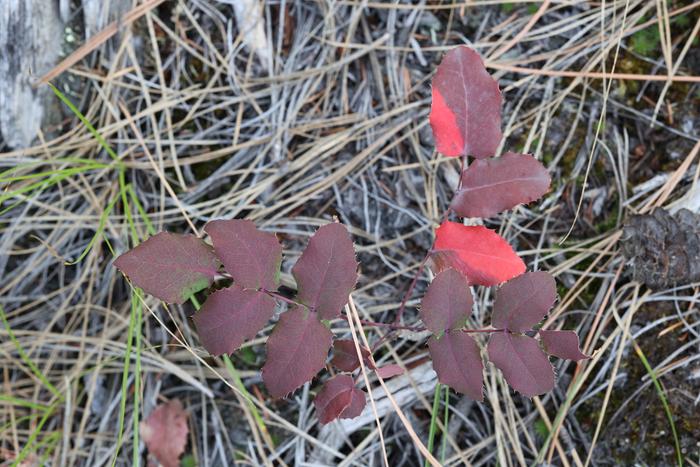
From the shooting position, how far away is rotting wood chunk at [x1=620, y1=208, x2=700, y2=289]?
1.44 metres

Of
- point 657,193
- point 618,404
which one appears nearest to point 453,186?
point 657,193

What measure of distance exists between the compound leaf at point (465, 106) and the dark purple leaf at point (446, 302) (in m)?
0.27

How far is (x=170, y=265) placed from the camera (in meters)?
1.10

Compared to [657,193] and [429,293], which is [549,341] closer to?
[429,293]

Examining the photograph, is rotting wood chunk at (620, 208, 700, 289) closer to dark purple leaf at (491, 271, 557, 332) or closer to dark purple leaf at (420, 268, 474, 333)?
dark purple leaf at (491, 271, 557, 332)

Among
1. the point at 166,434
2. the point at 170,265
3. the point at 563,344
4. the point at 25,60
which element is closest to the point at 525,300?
the point at 563,344

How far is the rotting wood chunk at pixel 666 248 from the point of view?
56.7 inches

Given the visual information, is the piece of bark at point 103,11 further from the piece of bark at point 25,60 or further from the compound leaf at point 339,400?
the compound leaf at point 339,400

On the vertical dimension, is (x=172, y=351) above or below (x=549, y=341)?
below

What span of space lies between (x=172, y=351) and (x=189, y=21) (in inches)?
36.7

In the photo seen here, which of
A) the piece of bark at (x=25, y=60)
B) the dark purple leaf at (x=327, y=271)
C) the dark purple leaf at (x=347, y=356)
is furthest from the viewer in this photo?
the piece of bark at (x=25, y=60)

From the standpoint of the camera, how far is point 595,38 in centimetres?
160

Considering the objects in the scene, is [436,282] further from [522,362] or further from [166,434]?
[166,434]

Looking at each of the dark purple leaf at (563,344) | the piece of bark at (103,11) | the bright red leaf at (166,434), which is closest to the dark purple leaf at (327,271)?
the dark purple leaf at (563,344)
